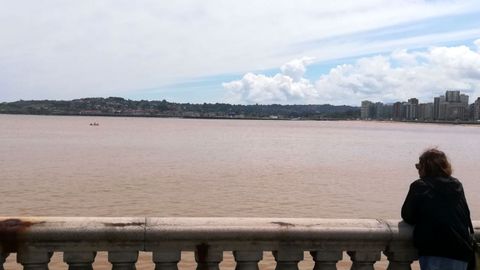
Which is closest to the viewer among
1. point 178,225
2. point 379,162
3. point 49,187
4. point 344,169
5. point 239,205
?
point 178,225

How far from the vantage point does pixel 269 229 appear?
473 centimetres

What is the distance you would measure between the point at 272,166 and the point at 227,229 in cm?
3840

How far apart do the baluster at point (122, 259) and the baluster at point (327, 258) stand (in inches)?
58.6

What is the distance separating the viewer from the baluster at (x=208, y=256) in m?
4.73

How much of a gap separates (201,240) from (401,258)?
5.82 ft

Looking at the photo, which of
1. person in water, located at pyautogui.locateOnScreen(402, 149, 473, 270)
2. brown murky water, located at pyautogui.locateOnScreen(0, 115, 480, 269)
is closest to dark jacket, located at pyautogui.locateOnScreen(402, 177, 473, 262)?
person in water, located at pyautogui.locateOnScreen(402, 149, 473, 270)

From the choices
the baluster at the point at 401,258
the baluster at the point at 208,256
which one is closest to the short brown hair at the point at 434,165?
the baluster at the point at 401,258

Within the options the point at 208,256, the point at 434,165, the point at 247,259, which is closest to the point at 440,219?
the point at 434,165

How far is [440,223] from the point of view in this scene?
4816 mm

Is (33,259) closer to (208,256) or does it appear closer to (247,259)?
(208,256)

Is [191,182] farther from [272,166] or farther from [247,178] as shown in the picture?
[272,166]

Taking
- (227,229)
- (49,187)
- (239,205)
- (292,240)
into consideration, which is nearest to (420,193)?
(292,240)

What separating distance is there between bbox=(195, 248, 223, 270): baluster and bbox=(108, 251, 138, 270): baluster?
0.50 m

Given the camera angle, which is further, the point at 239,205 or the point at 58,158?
the point at 58,158
